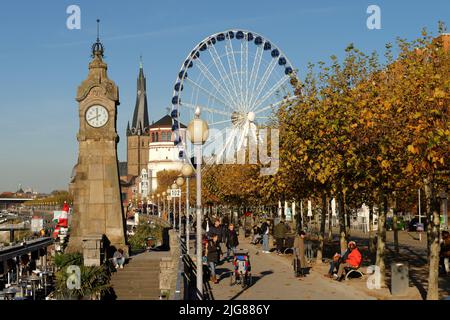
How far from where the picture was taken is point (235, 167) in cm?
6369

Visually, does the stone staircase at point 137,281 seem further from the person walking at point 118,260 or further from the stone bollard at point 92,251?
the stone bollard at point 92,251

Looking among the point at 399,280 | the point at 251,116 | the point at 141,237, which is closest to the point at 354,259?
the point at 399,280

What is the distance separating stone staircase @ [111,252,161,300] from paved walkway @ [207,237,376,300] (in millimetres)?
3479

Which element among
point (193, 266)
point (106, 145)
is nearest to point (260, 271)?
point (193, 266)

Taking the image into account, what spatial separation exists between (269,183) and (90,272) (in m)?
11.7

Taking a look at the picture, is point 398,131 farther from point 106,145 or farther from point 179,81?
point 179,81

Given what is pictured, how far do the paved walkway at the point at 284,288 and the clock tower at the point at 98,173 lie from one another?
29.7 ft

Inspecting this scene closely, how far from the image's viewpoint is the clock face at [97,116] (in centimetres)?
3628

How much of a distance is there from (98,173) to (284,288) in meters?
16.7

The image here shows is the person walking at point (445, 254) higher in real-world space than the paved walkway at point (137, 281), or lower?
higher

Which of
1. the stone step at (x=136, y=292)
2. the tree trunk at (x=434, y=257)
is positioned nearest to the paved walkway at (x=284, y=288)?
the tree trunk at (x=434, y=257)

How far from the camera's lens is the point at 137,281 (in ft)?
103

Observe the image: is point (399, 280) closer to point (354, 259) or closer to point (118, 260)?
point (354, 259)

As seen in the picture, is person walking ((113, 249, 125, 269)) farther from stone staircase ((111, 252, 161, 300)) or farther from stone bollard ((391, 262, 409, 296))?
stone bollard ((391, 262, 409, 296))
